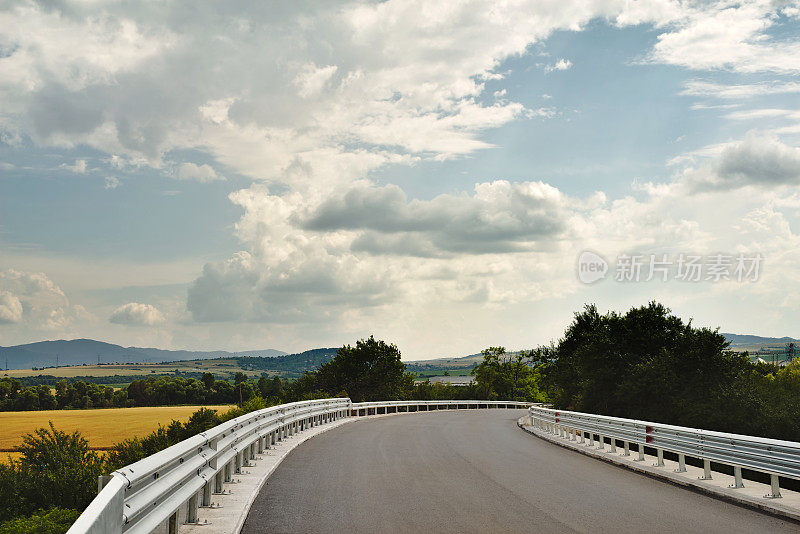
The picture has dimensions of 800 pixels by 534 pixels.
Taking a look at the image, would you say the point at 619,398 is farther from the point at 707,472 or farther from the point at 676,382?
the point at 707,472

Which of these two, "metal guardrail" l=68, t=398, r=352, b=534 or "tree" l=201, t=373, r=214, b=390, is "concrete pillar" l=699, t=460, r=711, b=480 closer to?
"metal guardrail" l=68, t=398, r=352, b=534

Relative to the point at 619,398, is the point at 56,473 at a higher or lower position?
lower

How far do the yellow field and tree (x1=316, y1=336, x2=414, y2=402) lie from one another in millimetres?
22148

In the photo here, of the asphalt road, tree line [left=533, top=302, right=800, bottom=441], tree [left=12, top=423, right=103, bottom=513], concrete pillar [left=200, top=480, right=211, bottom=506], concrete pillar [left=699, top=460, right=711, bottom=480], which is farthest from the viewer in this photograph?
tree [left=12, top=423, right=103, bottom=513]

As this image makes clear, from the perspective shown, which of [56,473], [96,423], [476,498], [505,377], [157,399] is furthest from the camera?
[157,399]

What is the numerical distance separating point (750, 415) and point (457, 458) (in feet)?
44.2

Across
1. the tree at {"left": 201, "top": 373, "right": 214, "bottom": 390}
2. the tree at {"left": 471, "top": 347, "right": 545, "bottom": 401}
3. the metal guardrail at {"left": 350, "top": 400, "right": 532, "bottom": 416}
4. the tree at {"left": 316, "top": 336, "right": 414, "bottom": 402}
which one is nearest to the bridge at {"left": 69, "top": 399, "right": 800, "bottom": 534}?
the metal guardrail at {"left": 350, "top": 400, "right": 532, "bottom": 416}

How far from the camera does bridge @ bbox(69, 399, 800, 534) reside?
24.6 feet

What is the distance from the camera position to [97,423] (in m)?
105

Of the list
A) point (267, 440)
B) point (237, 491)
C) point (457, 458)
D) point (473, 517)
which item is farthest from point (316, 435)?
point (473, 517)

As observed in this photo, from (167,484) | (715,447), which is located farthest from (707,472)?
(167,484)

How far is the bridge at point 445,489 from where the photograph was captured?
7.50 meters

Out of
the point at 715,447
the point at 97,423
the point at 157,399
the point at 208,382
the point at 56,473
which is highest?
the point at 208,382

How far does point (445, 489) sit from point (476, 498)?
1008mm
